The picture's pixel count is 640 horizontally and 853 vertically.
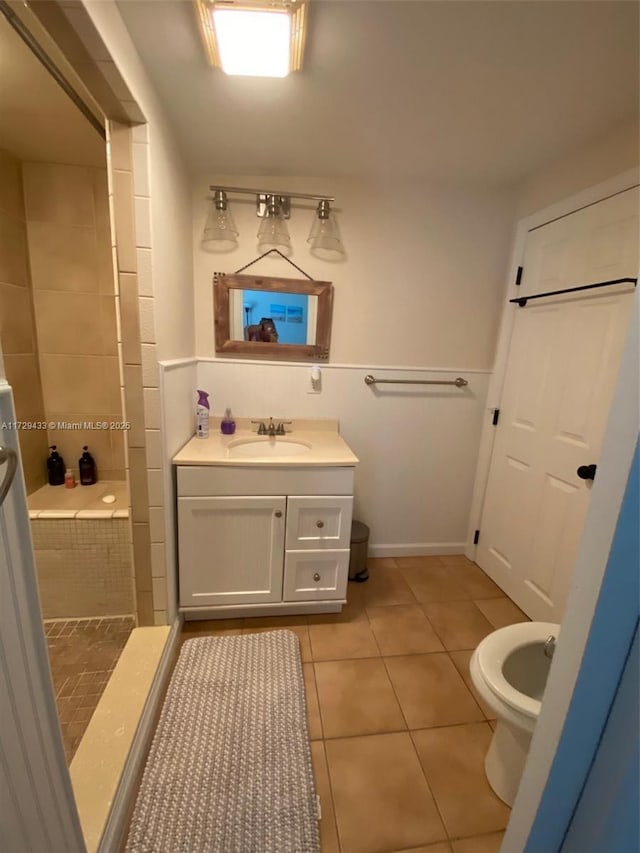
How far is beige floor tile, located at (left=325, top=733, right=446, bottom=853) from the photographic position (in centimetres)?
97

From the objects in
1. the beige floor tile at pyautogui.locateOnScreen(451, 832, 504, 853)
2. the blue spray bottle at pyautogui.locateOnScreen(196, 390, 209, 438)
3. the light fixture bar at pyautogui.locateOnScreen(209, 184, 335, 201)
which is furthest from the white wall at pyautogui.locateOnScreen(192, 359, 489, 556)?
the beige floor tile at pyautogui.locateOnScreen(451, 832, 504, 853)

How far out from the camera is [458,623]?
1749mm

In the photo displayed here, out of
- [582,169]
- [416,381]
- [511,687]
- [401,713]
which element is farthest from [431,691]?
[582,169]

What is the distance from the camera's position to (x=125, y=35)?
96 cm

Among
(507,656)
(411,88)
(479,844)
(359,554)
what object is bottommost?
(479,844)

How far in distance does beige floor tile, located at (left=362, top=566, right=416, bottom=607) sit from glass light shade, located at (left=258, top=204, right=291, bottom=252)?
1883 millimetres

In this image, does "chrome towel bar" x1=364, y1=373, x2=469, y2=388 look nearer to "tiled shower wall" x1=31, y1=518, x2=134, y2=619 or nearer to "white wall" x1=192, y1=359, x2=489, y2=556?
"white wall" x1=192, y1=359, x2=489, y2=556

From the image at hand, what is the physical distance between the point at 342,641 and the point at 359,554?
47 centimetres

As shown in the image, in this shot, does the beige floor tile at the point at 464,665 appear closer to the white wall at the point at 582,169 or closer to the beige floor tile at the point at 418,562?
the beige floor tile at the point at 418,562

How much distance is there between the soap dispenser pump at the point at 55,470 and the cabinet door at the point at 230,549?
3.12ft

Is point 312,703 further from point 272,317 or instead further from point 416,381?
point 272,317

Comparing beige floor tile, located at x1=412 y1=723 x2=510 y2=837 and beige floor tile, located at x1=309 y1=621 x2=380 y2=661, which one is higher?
beige floor tile, located at x1=309 y1=621 x2=380 y2=661

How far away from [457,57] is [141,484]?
68.2 inches

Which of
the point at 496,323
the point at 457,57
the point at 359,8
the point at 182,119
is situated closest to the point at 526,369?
the point at 496,323
